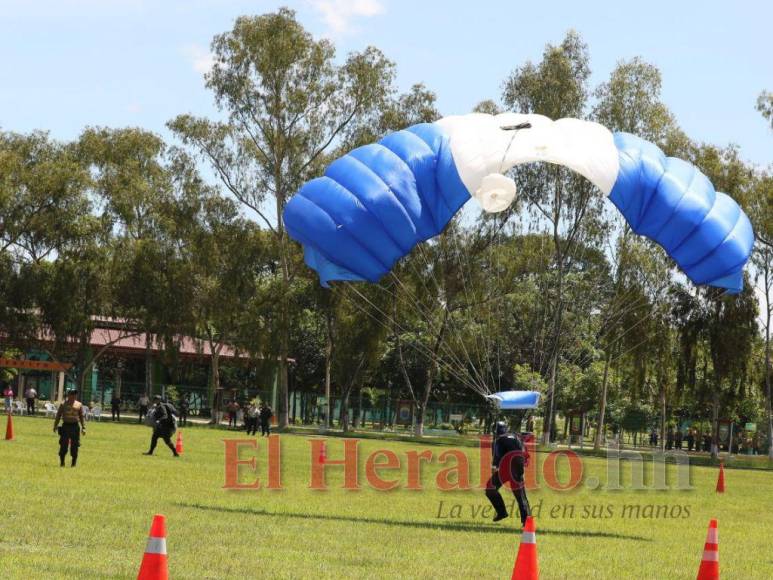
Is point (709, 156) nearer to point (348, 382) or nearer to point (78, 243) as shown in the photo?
point (348, 382)

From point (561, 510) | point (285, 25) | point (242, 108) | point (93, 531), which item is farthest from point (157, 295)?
point (93, 531)

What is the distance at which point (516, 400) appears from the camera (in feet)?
61.5

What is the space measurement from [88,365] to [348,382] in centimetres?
1362

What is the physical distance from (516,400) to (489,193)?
10.5 feet

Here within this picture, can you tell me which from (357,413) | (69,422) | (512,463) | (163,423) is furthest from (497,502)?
(357,413)

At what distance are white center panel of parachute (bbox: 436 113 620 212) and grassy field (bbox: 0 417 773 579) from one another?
198 inches

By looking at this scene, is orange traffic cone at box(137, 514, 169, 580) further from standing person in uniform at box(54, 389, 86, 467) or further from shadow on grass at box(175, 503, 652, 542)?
standing person in uniform at box(54, 389, 86, 467)

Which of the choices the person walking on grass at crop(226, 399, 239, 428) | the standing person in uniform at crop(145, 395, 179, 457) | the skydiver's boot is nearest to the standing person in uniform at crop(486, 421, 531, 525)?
the skydiver's boot

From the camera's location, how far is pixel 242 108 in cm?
5784

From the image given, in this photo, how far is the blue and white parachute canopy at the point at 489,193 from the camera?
18375 mm

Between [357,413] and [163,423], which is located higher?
[163,423]

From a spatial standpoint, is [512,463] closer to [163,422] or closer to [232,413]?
[163,422]

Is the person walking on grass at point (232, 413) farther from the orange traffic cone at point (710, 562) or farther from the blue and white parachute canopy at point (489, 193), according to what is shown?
the orange traffic cone at point (710, 562)

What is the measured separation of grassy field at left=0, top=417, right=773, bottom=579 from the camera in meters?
11.9
